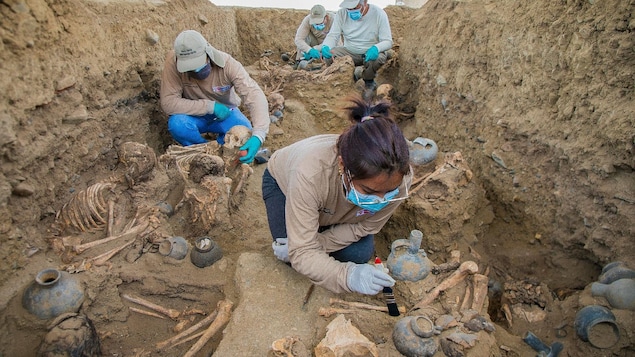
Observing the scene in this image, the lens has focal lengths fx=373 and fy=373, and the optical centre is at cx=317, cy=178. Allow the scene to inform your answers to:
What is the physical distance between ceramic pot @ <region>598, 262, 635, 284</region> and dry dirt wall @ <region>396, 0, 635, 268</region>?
4.4 inches

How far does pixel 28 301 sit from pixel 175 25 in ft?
12.5

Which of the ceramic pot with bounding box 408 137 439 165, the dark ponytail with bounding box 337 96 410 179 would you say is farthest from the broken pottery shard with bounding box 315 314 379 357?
the ceramic pot with bounding box 408 137 439 165

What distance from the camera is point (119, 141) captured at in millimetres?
3646

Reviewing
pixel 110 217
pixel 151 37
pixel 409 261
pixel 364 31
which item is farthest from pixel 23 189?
pixel 364 31

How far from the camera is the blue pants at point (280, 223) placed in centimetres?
262

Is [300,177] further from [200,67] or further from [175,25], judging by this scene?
[175,25]

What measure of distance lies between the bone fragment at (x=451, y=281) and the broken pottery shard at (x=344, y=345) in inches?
19.5

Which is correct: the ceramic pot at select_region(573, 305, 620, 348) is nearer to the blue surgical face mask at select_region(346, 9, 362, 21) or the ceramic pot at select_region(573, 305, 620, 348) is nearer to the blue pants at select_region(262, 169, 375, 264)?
Answer: the blue pants at select_region(262, 169, 375, 264)

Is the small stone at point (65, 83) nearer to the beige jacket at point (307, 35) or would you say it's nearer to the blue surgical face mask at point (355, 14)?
the blue surgical face mask at point (355, 14)

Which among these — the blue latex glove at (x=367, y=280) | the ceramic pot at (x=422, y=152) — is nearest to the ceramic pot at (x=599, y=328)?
the blue latex glove at (x=367, y=280)

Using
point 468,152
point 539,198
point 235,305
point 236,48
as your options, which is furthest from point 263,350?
point 236,48

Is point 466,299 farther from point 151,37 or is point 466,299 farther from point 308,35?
point 308,35

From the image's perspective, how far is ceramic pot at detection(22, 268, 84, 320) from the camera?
7.21 ft

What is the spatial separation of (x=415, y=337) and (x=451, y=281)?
62 centimetres
